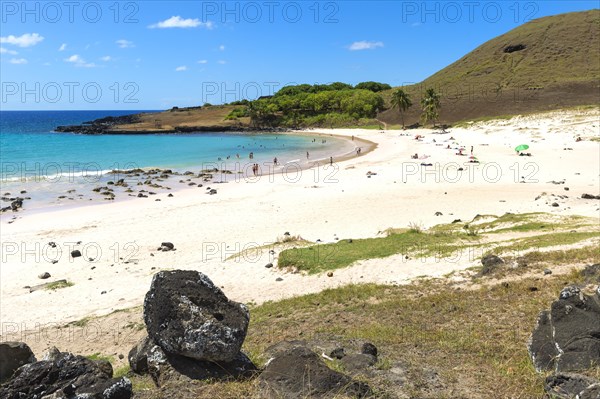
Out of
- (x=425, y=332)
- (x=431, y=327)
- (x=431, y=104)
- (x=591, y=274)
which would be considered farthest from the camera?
(x=431, y=104)

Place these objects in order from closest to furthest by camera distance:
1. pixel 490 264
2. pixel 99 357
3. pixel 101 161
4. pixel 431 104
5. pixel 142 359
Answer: pixel 142 359, pixel 99 357, pixel 490 264, pixel 101 161, pixel 431 104

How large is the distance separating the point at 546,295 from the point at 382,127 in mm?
96111

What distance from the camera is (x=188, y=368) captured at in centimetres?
632

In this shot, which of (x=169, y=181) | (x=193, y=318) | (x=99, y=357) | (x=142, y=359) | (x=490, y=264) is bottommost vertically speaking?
(x=99, y=357)

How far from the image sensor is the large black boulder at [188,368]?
620 centimetres

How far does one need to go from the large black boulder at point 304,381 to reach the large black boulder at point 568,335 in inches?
99.1

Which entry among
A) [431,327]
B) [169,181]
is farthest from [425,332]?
[169,181]

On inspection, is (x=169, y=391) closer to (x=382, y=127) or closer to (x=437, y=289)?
(x=437, y=289)

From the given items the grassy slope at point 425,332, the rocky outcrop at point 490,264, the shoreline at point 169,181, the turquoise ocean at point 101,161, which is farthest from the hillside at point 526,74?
the grassy slope at point 425,332

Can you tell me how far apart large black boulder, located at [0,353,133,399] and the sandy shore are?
23.2 feet

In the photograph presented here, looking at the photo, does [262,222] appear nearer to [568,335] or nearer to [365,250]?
[365,250]

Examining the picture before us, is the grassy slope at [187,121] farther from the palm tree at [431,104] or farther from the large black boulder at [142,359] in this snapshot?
the large black boulder at [142,359]

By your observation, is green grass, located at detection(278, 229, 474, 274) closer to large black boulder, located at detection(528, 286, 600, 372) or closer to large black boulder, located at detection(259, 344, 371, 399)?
large black boulder, located at detection(528, 286, 600, 372)

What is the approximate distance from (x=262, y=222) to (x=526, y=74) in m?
115
